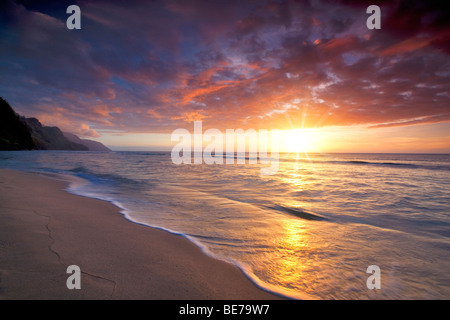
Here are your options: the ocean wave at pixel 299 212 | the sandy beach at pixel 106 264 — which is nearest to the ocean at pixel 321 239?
the ocean wave at pixel 299 212

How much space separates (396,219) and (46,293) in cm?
776

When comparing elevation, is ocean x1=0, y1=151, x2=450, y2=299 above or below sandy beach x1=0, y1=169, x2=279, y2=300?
below

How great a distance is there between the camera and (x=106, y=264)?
254 centimetres

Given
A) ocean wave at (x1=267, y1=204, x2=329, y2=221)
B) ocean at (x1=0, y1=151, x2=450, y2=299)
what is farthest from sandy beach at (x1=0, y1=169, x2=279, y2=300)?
ocean wave at (x1=267, y1=204, x2=329, y2=221)

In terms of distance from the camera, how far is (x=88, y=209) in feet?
17.3

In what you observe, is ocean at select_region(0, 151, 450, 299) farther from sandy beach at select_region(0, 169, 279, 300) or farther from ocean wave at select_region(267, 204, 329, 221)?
sandy beach at select_region(0, 169, 279, 300)

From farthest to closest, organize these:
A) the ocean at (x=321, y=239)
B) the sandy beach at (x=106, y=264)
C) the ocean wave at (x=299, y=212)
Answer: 1. the ocean wave at (x=299, y=212)
2. the ocean at (x=321, y=239)
3. the sandy beach at (x=106, y=264)

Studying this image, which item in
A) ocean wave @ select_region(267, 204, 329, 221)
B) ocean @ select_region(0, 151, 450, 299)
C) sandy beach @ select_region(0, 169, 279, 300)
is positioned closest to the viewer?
sandy beach @ select_region(0, 169, 279, 300)

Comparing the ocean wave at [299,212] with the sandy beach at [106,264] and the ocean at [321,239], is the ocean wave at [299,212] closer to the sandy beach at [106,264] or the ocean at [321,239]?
the ocean at [321,239]

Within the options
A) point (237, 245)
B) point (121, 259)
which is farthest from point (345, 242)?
point (121, 259)

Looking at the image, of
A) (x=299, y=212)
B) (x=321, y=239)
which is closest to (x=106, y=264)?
(x=321, y=239)

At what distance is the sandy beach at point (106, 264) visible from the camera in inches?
80.0

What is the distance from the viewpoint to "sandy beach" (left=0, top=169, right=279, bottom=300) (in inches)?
80.0
